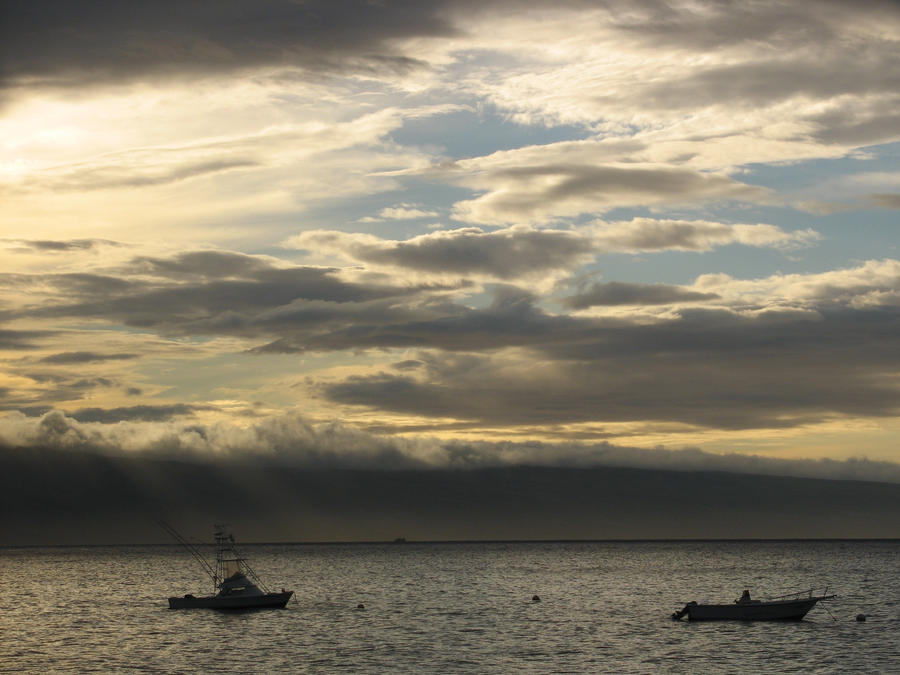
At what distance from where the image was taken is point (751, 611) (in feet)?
381

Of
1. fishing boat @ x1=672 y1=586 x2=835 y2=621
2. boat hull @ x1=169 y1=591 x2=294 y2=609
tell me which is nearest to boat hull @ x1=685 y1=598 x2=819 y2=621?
fishing boat @ x1=672 y1=586 x2=835 y2=621

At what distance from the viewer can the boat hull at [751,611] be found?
380 feet

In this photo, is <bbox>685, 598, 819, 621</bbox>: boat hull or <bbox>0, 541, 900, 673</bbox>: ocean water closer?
<bbox>0, 541, 900, 673</bbox>: ocean water

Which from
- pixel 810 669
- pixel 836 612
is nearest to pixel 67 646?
pixel 810 669

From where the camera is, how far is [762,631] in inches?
4281

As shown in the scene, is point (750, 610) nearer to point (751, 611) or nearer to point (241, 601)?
point (751, 611)

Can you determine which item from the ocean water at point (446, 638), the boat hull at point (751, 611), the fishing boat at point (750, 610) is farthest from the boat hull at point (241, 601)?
the boat hull at point (751, 611)

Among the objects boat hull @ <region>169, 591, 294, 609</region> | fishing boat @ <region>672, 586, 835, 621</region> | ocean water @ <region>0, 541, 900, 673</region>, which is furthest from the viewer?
boat hull @ <region>169, 591, 294, 609</region>

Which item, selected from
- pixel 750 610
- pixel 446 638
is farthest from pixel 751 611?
pixel 446 638

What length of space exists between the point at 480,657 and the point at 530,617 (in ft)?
133

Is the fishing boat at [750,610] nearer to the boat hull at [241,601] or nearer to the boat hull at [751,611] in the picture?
the boat hull at [751,611]

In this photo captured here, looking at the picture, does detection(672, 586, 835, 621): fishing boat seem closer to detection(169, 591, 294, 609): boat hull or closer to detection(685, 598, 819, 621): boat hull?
detection(685, 598, 819, 621): boat hull

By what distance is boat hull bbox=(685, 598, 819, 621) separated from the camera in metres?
116

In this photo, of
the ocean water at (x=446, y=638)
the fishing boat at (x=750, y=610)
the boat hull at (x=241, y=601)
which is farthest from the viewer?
the boat hull at (x=241, y=601)
